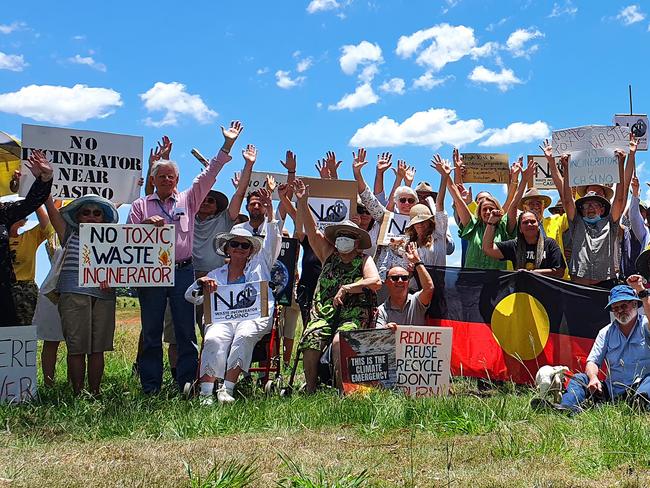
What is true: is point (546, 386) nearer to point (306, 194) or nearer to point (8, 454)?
point (306, 194)

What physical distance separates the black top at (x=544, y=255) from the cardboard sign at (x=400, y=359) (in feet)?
5.19

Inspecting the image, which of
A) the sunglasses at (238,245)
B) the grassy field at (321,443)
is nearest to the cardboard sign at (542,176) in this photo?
the grassy field at (321,443)

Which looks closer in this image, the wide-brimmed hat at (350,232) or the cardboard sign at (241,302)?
the cardboard sign at (241,302)

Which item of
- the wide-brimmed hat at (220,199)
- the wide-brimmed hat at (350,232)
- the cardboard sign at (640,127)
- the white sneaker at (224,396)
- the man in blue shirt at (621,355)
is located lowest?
the white sneaker at (224,396)

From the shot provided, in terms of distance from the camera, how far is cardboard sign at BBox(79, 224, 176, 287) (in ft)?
22.4

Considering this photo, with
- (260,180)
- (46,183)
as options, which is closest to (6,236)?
(46,183)

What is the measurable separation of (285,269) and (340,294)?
1562 millimetres

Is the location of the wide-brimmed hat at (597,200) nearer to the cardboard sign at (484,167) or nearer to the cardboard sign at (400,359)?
the cardboard sign at (400,359)

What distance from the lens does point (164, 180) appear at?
23.5 ft

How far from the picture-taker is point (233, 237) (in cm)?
734

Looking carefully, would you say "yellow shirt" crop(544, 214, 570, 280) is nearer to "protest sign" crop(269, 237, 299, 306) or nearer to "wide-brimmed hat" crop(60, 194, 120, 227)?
"protest sign" crop(269, 237, 299, 306)

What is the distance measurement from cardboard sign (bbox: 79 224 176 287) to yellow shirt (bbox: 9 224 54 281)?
143cm

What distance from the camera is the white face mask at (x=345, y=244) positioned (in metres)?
7.44

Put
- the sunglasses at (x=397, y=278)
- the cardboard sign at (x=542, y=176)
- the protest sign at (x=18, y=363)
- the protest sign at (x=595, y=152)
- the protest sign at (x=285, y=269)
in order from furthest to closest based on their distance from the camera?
the cardboard sign at (x=542, y=176) → the protest sign at (x=285, y=269) → the protest sign at (x=595, y=152) → the sunglasses at (x=397, y=278) → the protest sign at (x=18, y=363)
